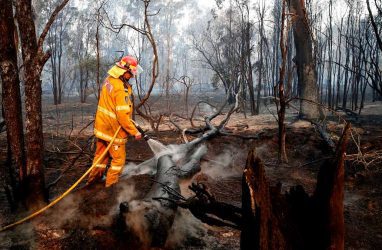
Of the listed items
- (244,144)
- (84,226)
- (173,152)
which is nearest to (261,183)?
(84,226)

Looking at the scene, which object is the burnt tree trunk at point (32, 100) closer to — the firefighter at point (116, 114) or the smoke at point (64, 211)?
the smoke at point (64, 211)

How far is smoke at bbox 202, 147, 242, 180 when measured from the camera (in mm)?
5506

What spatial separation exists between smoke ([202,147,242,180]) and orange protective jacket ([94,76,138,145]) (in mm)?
1857

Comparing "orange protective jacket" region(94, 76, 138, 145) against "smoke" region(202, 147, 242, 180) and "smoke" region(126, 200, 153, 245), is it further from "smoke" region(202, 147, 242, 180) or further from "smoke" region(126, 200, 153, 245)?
"smoke" region(202, 147, 242, 180)

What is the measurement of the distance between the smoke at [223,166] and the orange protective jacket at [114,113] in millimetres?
1857

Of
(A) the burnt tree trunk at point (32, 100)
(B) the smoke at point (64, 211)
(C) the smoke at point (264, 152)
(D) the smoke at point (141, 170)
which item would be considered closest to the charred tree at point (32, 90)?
(A) the burnt tree trunk at point (32, 100)

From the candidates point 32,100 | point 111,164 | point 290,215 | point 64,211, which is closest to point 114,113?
point 111,164

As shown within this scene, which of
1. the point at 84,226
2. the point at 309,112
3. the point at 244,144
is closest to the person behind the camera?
the point at 84,226

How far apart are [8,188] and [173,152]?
Result: 2.57 m

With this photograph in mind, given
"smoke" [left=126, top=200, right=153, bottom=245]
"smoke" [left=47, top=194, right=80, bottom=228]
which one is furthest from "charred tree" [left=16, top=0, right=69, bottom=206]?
"smoke" [left=126, top=200, right=153, bottom=245]

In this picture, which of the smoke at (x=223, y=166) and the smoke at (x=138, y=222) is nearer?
the smoke at (x=138, y=222)

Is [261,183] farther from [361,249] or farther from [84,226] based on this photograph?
[84,226]

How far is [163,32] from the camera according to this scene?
210ft

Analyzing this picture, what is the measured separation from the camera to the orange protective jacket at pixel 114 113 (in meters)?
4.19
